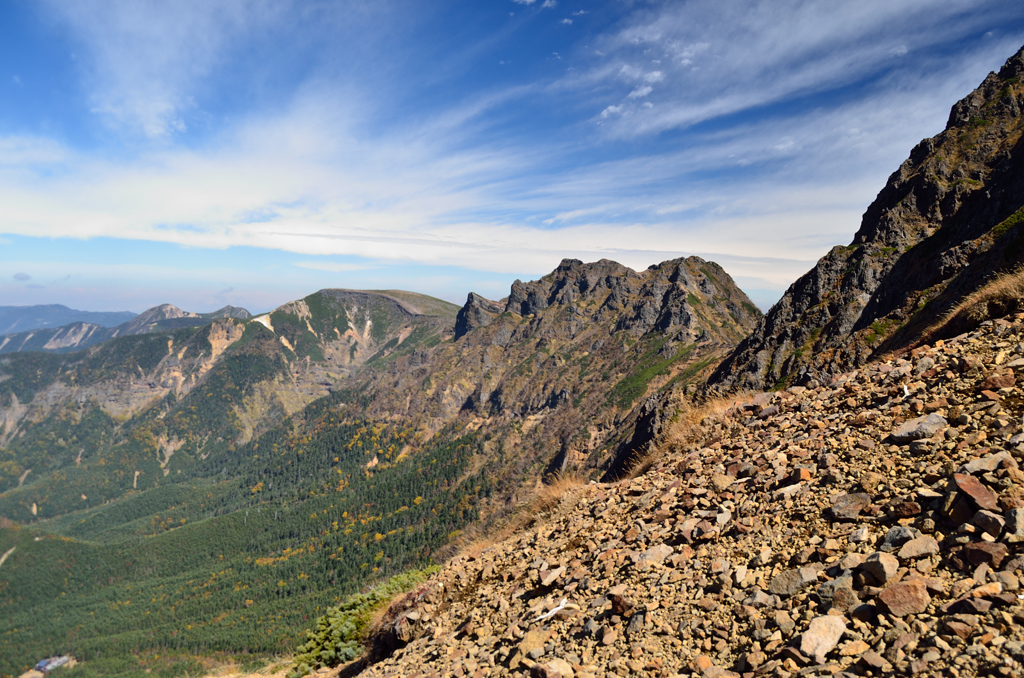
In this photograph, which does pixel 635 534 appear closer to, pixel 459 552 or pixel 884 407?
pixel 884 407

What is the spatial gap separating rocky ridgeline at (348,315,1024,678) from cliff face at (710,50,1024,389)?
6283 centimetres

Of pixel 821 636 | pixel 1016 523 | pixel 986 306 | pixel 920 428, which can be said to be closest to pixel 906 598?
pixel 821 636

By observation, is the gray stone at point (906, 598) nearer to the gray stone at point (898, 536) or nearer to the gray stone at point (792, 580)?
the gray stone at point (898, 536)

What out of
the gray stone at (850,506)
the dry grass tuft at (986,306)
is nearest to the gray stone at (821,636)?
the gray stone at (850,506)

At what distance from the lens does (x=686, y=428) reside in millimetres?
15609

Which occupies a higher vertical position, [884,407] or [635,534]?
[884,407]

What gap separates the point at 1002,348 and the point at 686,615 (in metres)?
8.99

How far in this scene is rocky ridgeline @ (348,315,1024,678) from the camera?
5.28m

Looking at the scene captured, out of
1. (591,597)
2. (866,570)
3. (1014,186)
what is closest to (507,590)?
(591,597)

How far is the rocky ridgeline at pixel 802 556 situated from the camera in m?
5.28

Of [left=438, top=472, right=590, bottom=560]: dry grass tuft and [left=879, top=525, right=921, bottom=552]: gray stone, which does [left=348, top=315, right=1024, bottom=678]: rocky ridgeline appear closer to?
[left=879, top=525, right=921, bottom=552]: gray stone

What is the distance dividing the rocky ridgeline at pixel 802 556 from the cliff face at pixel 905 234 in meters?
62.8

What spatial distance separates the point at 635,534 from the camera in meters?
10.4

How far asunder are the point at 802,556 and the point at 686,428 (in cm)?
873
